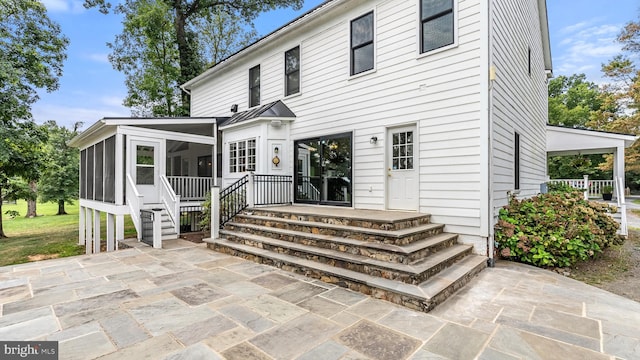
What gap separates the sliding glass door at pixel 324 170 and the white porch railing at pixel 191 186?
394 cm

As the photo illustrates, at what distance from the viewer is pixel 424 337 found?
270 cm

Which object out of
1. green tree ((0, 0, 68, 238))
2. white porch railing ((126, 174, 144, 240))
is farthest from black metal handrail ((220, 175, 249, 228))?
green tree ((0, 0, 68, 238))

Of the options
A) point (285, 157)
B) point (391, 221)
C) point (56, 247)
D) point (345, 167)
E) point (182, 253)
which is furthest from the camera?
point (56, 247)

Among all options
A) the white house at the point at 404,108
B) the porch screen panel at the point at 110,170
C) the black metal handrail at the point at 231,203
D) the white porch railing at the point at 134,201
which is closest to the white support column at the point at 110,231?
the porch screen panel at the point at 110,170

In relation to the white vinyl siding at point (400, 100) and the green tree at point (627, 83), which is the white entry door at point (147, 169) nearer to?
the white vinyl siding at point (400, 100)

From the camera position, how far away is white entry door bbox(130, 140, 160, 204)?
27.9 feet

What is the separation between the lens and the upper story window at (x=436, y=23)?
5680 mm

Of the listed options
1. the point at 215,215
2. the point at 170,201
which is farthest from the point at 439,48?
the point at 170,201

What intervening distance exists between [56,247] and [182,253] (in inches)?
330

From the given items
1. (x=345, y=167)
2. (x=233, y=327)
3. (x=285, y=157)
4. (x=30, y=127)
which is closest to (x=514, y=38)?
(x=345, y=167)

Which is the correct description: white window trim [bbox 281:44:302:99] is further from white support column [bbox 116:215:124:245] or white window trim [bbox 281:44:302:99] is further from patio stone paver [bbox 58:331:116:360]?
patio stone paver [bbox 58:331:116:360]

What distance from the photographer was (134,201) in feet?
25.8

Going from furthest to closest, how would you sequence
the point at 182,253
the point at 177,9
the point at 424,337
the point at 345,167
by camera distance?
the point at 177,9 → the point at 345,167 → the point at 182,253 → the point at 424,337

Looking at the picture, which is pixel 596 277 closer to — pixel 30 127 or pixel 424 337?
pixel 424 337
